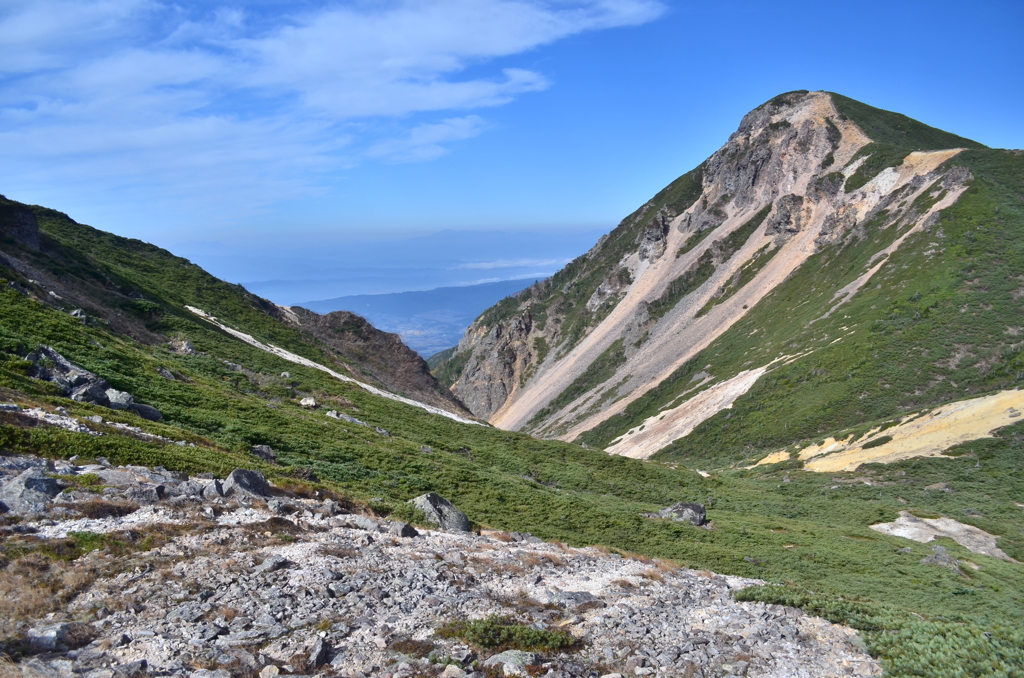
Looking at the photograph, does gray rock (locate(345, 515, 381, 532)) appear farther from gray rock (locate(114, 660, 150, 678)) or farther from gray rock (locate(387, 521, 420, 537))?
gray rock (locate(114, 660, 150, 678))

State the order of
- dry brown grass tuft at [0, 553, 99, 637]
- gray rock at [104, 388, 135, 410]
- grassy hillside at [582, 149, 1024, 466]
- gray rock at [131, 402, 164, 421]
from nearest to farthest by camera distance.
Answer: dry brown grass tuft at [0, 553, 99, 637] → gray rock at [104, 388, 135, 410] → gray rock at [131, 402, 164, 421] → grassy hillside at [582, 149, 1024, 466]

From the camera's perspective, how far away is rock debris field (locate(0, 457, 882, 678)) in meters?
9.30

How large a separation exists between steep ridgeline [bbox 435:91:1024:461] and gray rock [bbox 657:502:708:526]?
95.7 ft

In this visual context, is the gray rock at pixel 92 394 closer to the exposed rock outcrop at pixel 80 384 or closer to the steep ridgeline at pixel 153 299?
the exposed rock outcrop at pixel 80 384

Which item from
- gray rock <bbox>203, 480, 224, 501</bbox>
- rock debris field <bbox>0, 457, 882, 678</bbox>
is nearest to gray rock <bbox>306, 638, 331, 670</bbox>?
rock debris field <bbox>0, 457, 882, 678</bbox>

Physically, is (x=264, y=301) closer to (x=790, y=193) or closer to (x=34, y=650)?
(x=34, y=650)

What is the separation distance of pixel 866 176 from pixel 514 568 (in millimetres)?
100501

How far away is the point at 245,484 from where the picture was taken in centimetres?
1516

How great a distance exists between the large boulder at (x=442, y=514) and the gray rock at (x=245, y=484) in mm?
4739

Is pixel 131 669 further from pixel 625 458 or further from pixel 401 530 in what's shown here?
pixel 625 458

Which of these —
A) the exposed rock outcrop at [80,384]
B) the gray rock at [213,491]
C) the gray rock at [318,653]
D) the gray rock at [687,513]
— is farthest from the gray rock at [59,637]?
the gray rock at [687,513]

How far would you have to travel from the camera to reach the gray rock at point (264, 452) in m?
20.1

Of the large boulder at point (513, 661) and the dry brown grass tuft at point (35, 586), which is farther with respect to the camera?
the large boulder at point (513, 661)

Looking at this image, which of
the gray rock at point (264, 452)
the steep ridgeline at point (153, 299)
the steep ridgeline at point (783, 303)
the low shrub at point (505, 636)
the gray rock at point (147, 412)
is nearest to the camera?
the low shrub at point (505, 636)
